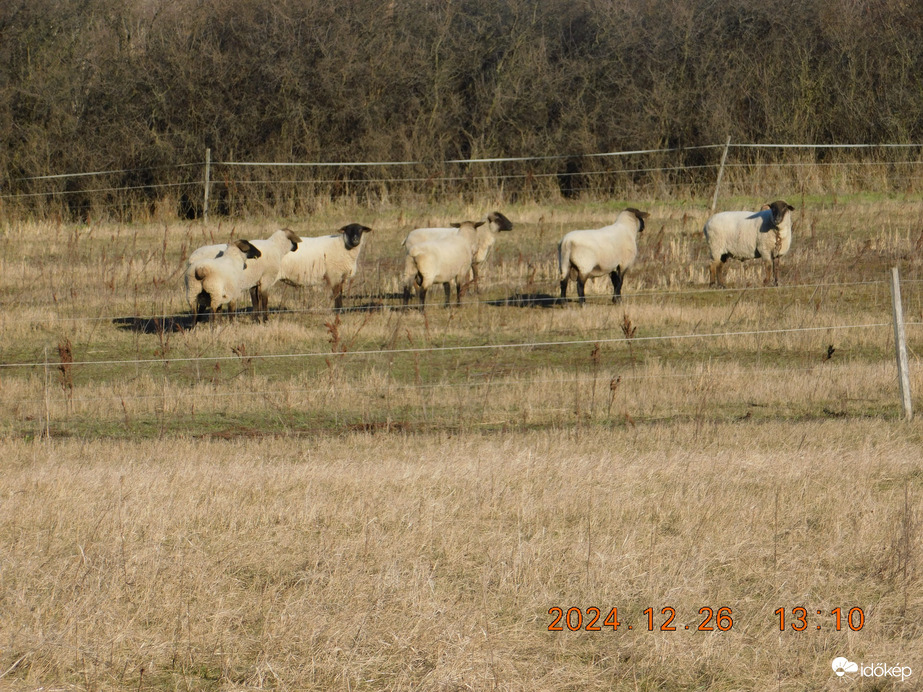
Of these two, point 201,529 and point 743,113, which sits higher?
point 743,113

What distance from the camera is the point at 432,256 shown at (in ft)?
54.3

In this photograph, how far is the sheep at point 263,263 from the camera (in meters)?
16.0

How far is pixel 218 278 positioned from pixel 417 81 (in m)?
14.9

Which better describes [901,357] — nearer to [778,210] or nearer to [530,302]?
[530,302]

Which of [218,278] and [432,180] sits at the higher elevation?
[432,180]

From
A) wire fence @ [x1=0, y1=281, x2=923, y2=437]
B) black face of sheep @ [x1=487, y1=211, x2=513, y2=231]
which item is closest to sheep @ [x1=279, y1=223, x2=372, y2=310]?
black face of sheep @ [x1=487, y1=211, x2=513, y2=231]

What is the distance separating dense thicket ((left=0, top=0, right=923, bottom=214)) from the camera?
27.4m

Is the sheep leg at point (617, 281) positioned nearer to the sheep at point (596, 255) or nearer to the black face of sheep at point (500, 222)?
the sheep at point (596, 255)

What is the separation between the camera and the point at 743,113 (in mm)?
28750

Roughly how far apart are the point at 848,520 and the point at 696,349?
7.54 metres

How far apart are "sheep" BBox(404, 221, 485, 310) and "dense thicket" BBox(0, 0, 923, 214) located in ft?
37.6

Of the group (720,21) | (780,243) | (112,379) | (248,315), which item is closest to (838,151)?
→ (720,21)

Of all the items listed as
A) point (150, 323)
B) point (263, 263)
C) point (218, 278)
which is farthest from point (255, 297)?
point (150, 323)

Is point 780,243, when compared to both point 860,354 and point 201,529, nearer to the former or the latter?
point 860,354
